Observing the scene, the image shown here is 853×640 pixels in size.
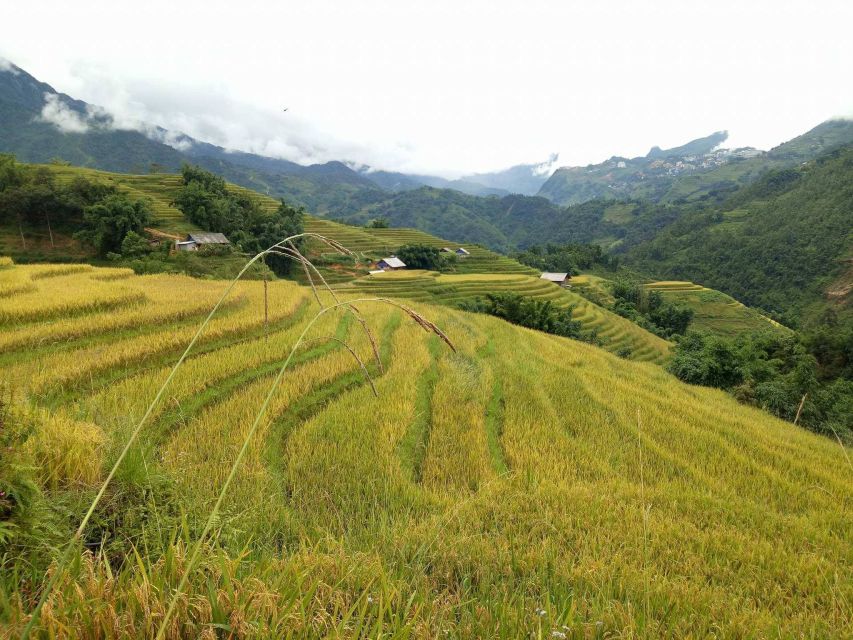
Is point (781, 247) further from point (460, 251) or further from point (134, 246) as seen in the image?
point (134, 246)

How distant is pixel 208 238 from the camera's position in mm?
40000

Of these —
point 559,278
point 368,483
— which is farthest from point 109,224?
point 559,278

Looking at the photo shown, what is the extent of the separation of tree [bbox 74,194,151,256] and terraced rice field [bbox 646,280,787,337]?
72603 millimetres

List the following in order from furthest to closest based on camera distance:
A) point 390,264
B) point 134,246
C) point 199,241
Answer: point 390,264
point 199,241
point 134,246

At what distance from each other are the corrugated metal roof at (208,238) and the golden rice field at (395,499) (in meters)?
34.5

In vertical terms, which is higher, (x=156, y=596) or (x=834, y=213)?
(x=834, y=213)

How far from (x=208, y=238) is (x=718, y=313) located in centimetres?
7548

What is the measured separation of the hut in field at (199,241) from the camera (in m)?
37.5

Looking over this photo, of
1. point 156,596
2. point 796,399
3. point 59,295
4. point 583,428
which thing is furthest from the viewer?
point 796,399

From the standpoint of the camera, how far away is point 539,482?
12.7 ft

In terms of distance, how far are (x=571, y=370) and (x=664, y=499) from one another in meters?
4.84

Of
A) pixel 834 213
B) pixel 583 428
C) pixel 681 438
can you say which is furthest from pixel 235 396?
pixel 834 213

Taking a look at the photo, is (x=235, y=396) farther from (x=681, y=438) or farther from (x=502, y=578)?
(x=681, y=438)

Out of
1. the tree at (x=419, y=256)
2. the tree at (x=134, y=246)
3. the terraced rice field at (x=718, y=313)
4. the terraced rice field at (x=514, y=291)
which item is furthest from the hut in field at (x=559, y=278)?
the tree at (x=134, y=246)
